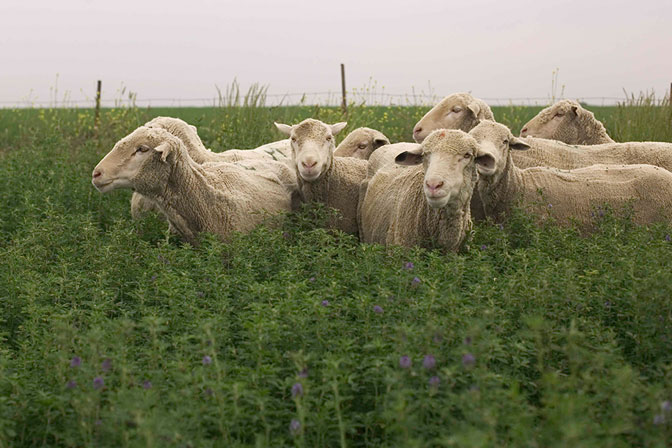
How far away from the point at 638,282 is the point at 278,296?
7.63 ft

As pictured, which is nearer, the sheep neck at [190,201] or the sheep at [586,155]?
the sheep neck at [190,201]

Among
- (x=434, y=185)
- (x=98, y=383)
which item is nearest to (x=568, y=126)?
(x=434, y=185)

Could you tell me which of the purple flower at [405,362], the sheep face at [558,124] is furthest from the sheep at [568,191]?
the purple flower at [405,362]

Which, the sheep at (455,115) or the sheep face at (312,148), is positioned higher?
the sheep at (455,115)

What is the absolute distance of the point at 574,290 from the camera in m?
4.52

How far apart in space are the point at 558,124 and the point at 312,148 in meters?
4.16

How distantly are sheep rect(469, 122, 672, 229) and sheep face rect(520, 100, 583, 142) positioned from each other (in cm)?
253

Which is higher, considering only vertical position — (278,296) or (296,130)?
(296,130)

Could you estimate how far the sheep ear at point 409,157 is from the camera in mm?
6270

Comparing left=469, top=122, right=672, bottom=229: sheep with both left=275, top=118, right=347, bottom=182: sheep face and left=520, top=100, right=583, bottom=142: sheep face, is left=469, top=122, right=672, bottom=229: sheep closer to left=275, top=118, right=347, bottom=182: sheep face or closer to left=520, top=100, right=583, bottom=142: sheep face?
left=275, top=118, right=347, bottom=182: sheep face

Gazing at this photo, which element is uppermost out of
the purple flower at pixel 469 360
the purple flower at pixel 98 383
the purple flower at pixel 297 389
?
the purple flower at pixel 469 360

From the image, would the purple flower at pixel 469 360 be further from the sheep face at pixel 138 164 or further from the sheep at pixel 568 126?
the sheep at pixel 568 126

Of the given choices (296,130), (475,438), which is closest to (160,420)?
(475,438)

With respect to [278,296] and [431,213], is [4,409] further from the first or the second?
[431,213]
